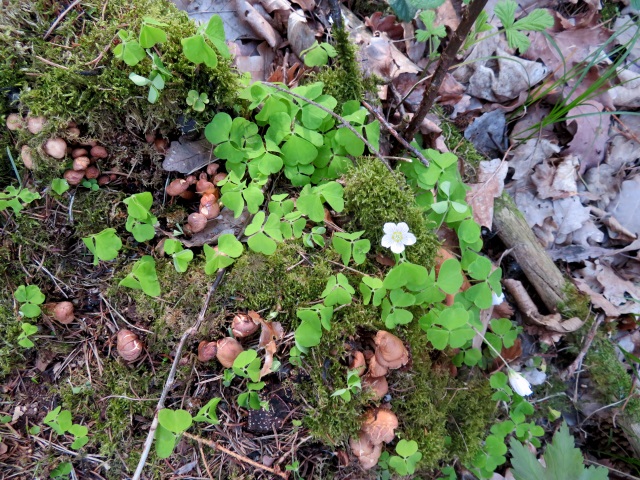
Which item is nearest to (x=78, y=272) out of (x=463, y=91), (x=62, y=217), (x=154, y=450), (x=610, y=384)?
(x=62, y=217)

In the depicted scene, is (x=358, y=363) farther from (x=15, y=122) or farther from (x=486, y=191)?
(x=15, y=122)

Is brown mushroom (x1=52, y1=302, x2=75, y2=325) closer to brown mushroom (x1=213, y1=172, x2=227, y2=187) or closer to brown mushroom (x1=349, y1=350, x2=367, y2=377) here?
brown mushroom (x1=213, y1=172, x2=227, y2=187)

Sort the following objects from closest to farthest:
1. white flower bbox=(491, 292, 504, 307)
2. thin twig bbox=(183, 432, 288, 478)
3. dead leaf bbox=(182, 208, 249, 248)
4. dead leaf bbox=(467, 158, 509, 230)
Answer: thin twig bbox=(183, 432, 288, 478)
dead leaf bbox=(182, 208, 249, 248)
white flower bbox=(491, 292, 504, 307)
dead leaf bbox=(467, 158, 509, 230)

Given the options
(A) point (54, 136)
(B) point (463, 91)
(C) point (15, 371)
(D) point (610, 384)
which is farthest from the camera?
(B) point (463, 91)

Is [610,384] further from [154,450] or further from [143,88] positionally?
[143,88]

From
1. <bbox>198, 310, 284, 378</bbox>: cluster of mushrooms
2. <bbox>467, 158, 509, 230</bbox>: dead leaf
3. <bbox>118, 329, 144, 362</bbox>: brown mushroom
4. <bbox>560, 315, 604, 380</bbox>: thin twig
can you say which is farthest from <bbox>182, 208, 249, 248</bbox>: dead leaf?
<bbox>560, 315, 604, 380</bbox>: thin twig
